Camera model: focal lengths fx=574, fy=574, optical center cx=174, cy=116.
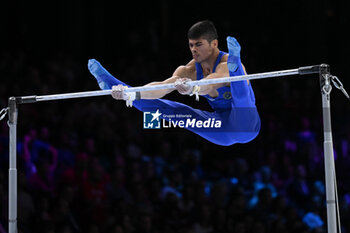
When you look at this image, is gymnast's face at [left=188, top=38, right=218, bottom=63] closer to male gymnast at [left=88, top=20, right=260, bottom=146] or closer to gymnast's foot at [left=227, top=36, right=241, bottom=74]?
male gymnast at [left=88, top=20, right=260, bottom=146]

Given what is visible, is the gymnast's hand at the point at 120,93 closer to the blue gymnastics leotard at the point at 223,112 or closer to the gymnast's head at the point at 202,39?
the blue gymnastics leotard at the point at 223,112

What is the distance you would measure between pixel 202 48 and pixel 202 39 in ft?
0.27

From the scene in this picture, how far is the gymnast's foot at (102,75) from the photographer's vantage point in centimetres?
529

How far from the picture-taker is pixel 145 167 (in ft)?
24.6

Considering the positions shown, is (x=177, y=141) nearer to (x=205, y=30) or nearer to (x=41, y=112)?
(x=41, y=112)

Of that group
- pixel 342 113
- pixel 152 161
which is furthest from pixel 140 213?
pixel 342 113

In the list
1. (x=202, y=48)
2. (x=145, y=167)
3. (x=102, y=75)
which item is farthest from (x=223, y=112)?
(x=145, y=167)

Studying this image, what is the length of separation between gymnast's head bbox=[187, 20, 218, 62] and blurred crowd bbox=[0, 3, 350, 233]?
2449 millimetres

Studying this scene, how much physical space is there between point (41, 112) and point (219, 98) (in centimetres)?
319

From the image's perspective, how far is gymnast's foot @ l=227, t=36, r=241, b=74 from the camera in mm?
4578

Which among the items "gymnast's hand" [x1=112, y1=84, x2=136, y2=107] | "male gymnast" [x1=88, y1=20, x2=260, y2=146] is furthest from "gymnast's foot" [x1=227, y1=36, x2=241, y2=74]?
"gymnast's hand" [x1=112, y1=84, x2=136, y2=107]

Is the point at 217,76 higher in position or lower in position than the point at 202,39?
lower

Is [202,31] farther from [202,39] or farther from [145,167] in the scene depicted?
[145,167]

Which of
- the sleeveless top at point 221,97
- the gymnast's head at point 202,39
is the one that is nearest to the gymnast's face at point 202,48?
the gymnast's head at point 202,39
